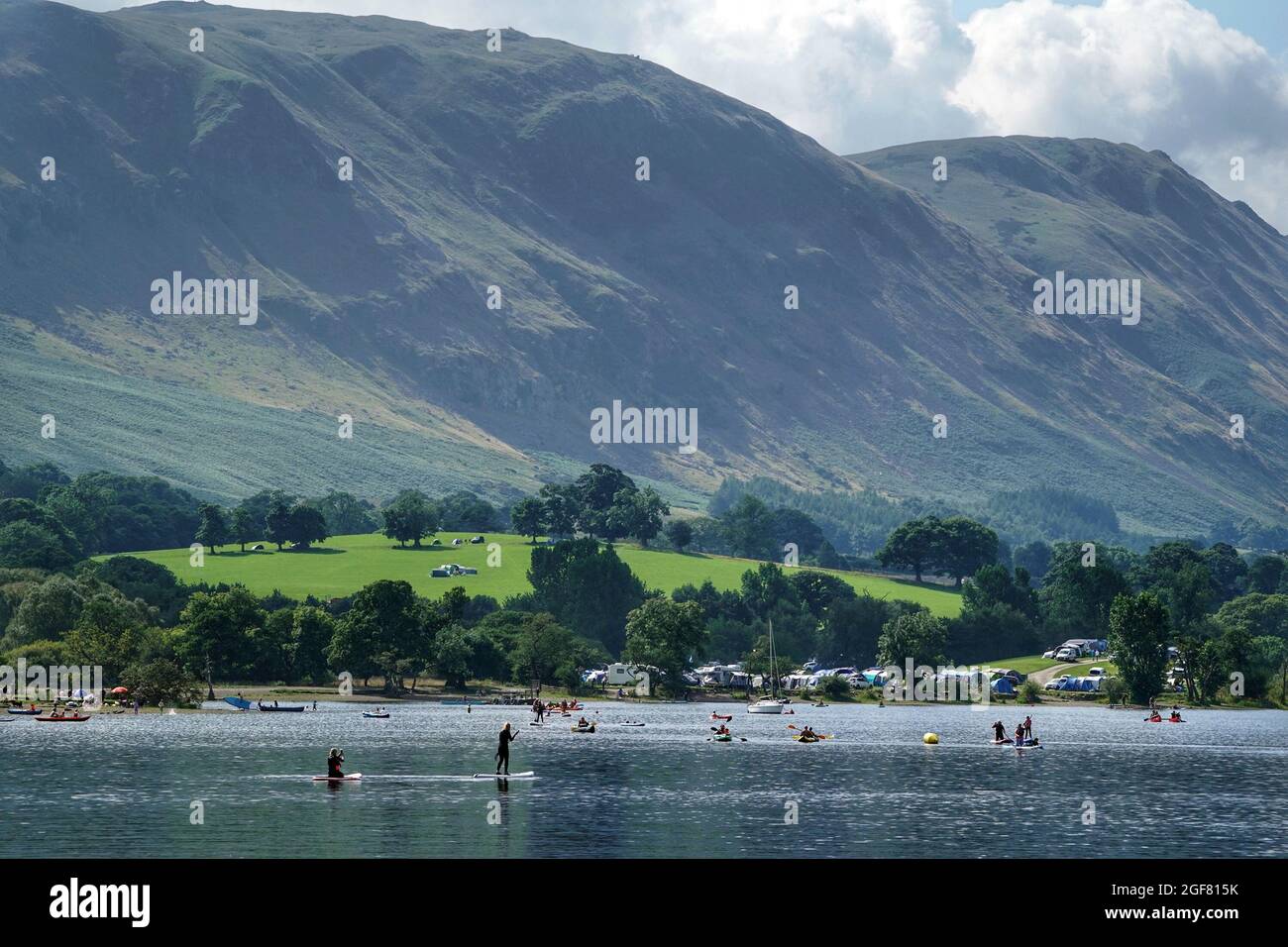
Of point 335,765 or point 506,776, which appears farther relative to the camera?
point 506,776

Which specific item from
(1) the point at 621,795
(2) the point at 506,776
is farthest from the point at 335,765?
(1) the point at 621,795

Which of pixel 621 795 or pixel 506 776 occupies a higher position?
pixel 506 776

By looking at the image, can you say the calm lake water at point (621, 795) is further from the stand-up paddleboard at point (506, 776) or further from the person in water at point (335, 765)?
the person in water at point (335, 765)

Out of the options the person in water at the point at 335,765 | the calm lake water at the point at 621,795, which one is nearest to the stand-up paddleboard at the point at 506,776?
the calm lake water at the point at 621,795

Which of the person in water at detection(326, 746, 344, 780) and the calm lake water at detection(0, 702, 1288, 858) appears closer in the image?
the calm lake water at detection(0, 702, 1288, 858)

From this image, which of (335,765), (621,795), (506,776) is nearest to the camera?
(621,795)

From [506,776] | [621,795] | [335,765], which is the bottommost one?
[621,795]

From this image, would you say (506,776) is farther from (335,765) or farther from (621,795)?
(621,795)

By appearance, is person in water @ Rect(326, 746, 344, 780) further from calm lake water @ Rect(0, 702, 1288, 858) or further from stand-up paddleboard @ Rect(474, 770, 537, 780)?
stand-up paddleboard @ Rect(474, 770, 537, 780)

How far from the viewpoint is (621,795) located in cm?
9738

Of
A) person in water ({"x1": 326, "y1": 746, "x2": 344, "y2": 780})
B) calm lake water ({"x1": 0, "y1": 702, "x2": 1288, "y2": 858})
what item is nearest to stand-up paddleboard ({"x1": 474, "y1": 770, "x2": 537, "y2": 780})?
calm lake water ({"x1": 0, "y1": 702, "x2": 1288, "y2": 858})

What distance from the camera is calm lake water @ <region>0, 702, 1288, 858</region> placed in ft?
245
